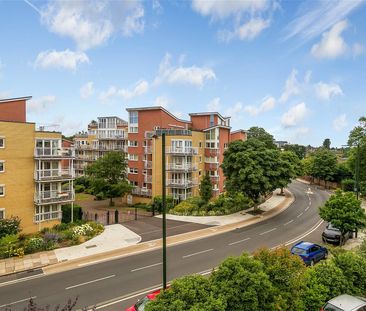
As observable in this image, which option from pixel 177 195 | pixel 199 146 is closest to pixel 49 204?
pixel 177 195

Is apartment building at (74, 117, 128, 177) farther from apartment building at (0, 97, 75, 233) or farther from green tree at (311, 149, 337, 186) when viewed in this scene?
green tree at (311, 149, 337, 186)

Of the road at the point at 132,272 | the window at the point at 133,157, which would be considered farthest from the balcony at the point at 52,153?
the window at the point at 133,157

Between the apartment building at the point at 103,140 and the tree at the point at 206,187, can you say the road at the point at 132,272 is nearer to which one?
the tree at the point at 206,187

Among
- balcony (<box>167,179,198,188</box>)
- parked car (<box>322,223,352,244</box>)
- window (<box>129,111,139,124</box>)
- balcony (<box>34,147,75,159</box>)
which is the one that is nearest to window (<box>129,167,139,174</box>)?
balcony (<box>167,179,198,188</box>)

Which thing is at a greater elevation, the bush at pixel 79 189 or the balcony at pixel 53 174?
the balcony at pixel 53 174

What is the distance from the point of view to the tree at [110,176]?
43056mm

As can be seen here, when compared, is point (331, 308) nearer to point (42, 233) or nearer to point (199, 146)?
point (42, 233)

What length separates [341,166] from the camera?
67500mm

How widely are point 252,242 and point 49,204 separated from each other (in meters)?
20.0

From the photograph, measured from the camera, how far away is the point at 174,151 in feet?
141

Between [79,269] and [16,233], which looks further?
[16,233]

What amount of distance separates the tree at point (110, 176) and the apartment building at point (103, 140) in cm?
1014

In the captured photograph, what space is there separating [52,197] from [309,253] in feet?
77.9

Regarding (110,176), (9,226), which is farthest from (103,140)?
(9,226)
